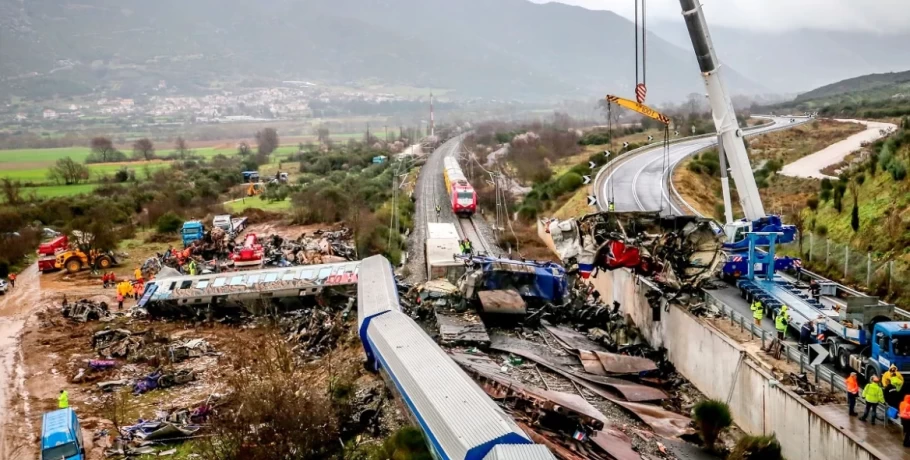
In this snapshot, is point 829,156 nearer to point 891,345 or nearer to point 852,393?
point 891,345

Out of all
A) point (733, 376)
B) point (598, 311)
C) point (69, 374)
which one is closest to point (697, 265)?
point (598, 311)

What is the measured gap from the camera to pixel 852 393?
15.8m

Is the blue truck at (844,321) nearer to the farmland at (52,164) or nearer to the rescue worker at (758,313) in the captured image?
the rescue worker at (758,313)

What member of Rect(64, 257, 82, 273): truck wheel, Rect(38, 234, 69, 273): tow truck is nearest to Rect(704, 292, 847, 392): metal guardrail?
Rect(64, 257, 82, 273): truck wheel

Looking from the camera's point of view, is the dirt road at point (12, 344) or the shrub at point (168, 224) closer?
the dirt road at point (12, 344)

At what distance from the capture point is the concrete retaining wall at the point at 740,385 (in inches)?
624

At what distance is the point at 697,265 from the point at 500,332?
309 inches

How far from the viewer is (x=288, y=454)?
53.9ft

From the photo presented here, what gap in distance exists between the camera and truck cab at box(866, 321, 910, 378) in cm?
1573

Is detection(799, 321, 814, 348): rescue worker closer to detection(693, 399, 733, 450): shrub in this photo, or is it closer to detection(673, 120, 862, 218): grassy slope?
detection(693, 399, 733, 450): shrub

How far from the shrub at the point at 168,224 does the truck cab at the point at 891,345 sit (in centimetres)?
5312

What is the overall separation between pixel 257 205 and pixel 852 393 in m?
63.1

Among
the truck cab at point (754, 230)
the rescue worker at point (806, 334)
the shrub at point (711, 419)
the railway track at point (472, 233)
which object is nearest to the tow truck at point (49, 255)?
the railway track at point (472, 233)

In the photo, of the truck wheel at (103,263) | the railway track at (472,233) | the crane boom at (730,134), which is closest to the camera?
the crane boom at (730,134)
